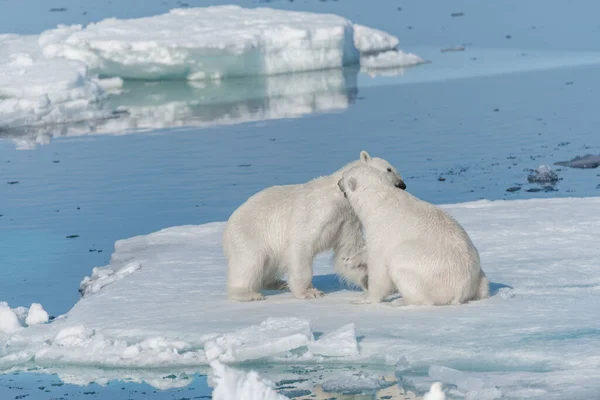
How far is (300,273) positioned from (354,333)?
3.81ft

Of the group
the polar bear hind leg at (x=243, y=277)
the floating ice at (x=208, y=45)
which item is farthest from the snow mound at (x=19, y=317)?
the floating ice at (x=208, y=45)

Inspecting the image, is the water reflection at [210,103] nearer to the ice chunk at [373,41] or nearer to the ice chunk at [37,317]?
the ice chunk at [373,41]

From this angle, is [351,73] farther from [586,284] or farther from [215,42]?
[586,284]

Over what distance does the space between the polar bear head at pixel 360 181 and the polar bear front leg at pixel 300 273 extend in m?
0.45

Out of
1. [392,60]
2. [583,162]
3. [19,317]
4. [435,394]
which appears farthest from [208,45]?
[435,394]

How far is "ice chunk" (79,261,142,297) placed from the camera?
762 cm

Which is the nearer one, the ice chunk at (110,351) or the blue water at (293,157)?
the ice chunk at (110,351)

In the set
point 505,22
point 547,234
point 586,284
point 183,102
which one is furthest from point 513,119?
point 505,22

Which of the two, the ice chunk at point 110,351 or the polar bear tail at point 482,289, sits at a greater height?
the polar bear tail at point 482,289

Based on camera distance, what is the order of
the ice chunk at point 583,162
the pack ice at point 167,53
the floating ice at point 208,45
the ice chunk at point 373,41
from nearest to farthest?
1. the ice chunk at point 583,162
2. the pack ice at point 167,53
3. the floating ice at point 208,45
4. the ice chunk at point 373,41

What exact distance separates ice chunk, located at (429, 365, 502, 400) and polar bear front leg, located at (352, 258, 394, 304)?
117 centimetres

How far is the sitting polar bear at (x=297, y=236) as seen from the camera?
634 centimetres

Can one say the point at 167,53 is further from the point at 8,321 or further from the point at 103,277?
the point at 8,321

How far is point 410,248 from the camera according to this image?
5836 millimetres
